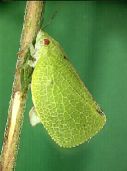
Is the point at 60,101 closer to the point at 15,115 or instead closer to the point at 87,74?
the point at 15,115

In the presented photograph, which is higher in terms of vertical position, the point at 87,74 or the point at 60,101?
the point at 60,101

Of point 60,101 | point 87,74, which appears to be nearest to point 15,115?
point 60,101

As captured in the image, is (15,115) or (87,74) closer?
(15,115)

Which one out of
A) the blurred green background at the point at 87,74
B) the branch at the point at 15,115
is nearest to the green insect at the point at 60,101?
the branch at the point at 15,115

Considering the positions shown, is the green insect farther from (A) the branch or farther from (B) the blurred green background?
(B) the blurred green background

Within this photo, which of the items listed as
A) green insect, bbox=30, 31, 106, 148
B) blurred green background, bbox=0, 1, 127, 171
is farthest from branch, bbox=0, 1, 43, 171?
blurred green background, bbox=0, 1, 127, 171

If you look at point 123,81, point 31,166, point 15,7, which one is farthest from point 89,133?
point 15,7
